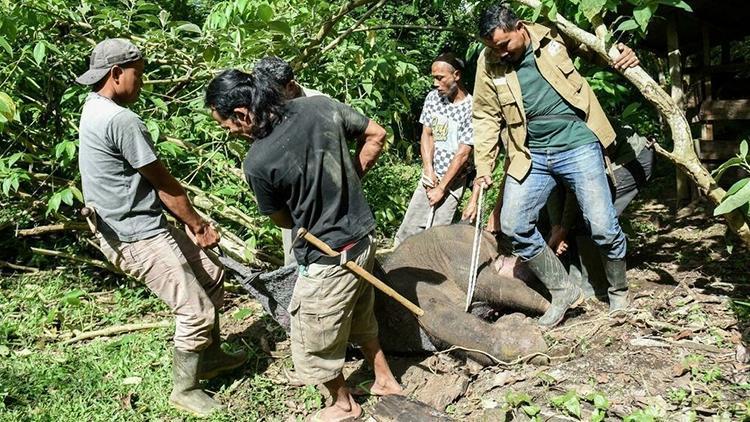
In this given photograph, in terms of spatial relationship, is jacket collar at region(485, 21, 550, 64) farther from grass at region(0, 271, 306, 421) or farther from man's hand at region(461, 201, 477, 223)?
grass at region(0, 271, 306, 421)

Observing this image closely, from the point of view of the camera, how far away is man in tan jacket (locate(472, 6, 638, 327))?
364cm

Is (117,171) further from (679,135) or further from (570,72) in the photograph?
(679,135)

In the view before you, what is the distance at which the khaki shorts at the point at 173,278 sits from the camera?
3.45 metres

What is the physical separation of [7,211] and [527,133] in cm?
411

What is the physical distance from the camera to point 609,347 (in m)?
3.56

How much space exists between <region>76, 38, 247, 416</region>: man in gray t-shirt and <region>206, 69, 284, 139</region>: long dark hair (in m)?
0.55

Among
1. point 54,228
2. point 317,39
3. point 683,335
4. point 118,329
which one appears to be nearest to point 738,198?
point 683,335

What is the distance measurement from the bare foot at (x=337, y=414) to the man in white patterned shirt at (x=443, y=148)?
175 centimetres

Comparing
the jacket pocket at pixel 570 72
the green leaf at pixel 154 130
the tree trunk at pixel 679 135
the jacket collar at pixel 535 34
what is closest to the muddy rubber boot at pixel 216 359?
the green leaf at pixel 154 130

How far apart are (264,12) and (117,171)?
154 centimetres

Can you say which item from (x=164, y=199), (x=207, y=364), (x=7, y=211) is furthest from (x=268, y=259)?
(x=7, y=211)

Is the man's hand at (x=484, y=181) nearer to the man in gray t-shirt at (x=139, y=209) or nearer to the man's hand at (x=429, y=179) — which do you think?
the man's hand at (x=429, y=179)

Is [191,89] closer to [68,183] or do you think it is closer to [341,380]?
[68,183]

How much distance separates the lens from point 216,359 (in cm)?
392
